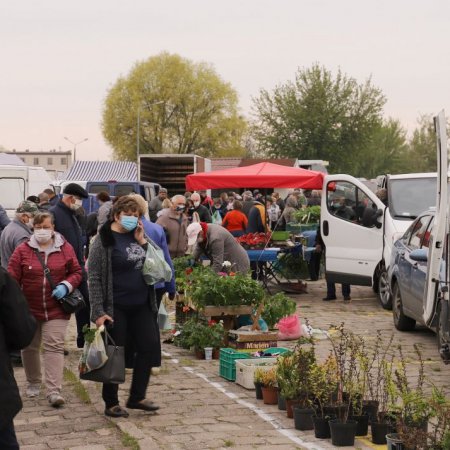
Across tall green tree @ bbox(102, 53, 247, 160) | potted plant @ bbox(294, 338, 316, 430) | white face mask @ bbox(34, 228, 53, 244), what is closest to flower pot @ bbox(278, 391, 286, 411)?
potted plant @ bbox(294, 338, 316, 430)

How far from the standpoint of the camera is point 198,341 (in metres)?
11.7

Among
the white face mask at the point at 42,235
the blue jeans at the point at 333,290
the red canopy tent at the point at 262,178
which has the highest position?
the red canopy tent at the point at 262,178

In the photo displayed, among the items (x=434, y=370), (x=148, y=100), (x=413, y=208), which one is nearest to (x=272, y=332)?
(x=434, y=370)

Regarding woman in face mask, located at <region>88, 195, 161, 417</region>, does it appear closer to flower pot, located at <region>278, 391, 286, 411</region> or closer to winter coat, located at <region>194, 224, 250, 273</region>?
flower pot, located at <region>278, 391, 286, 411</region>

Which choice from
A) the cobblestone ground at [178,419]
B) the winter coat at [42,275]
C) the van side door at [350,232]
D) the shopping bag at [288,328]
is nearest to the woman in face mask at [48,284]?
the winter coat at [42,275]

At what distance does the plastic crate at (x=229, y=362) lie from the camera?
10195 mm

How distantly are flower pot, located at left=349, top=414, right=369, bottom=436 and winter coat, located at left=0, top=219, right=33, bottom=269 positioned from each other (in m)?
4.64

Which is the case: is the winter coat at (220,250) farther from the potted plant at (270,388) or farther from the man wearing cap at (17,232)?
the potted plant at (270,388)

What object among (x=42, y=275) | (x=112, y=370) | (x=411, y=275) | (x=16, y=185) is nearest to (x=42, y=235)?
(x=42, y=275)

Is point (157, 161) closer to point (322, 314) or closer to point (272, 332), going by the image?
point (322, 314)

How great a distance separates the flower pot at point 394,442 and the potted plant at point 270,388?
6.68ft

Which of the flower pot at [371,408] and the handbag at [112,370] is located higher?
the handbag at [112,370]

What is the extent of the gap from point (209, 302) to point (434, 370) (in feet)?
8.77

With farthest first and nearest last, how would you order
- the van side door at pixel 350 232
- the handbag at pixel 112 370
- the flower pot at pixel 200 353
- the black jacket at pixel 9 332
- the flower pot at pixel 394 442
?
the van side door at pixel 350 232
the flower pot at pixel 200 353
the handbag at pixel 112 370
the flower pot at pixel 394 442
the black jacket at pixel 9 332
